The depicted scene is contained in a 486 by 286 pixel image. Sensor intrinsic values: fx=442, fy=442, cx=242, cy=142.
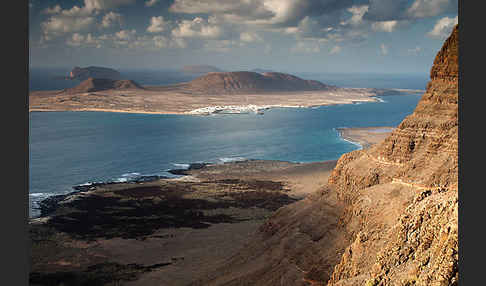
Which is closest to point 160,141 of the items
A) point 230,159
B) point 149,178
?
point 230,159

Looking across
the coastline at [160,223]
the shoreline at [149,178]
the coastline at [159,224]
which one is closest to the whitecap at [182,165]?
the shoreline at [149,178]

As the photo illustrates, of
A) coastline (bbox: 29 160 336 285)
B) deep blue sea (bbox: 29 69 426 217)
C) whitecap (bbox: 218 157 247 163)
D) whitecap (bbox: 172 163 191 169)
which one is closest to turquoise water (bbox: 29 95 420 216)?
deep blue sea (bbox: 29 69 426 217)

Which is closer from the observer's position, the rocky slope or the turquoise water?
the rocky slope

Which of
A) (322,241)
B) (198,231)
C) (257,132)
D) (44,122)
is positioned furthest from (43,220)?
(44,122)

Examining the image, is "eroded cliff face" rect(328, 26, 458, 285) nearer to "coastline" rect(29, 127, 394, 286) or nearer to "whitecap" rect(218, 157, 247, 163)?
"coastline" rect(29, 127, 394, 286)

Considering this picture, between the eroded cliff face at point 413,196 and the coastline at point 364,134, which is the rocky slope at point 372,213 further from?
the coastline at point 364,134

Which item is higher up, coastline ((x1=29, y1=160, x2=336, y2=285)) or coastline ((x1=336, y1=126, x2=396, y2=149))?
coastline ((x1=336, y1=126, x2=396, y2=149))

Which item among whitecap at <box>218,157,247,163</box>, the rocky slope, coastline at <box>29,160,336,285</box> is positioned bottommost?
coastline at <box>29,160,336,285</box>
